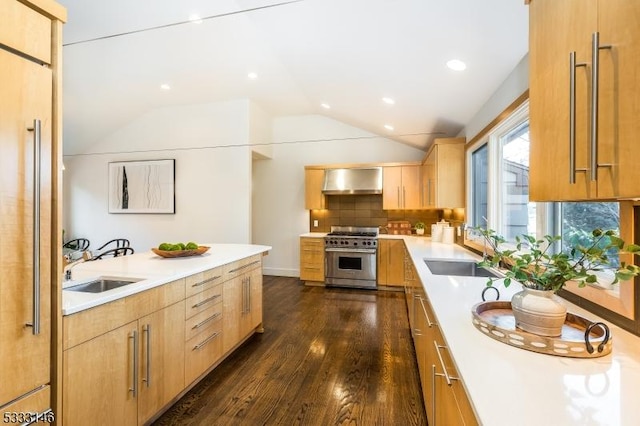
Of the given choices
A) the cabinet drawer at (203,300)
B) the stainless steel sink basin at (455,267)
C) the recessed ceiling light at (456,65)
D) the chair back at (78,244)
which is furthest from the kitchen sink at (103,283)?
the chair back at (78,244)

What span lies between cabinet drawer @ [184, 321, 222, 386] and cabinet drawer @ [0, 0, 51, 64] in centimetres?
176

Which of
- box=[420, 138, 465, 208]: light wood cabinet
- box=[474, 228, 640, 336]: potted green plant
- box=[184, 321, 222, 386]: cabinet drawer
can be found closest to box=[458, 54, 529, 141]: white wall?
box=[420, 138, 465, 208]: light wood cabinet

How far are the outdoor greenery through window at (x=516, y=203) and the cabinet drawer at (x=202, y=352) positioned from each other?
7.35ft

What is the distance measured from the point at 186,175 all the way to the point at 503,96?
16.2ft

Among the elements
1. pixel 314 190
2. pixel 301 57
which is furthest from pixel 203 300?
pixel 314 190

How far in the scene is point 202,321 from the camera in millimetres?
2172

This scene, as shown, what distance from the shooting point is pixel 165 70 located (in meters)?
4.28

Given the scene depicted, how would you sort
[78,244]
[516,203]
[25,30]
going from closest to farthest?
[25,30] → [516,203] → [78,244]

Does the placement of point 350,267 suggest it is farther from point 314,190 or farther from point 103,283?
point 103,283

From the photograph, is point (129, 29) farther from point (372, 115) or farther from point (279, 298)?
point (279, 298)

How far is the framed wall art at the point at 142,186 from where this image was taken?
5457 millimetres

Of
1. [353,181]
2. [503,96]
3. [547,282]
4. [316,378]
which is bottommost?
[316,378]

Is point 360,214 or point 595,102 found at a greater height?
point 595,102

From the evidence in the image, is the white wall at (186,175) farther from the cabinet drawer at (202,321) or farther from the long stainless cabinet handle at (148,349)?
the long stainless cabinet handle at (148,349)
